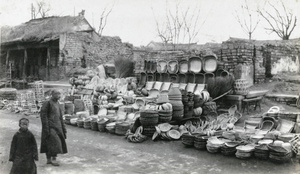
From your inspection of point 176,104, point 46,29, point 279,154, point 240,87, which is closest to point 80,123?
point 176,104

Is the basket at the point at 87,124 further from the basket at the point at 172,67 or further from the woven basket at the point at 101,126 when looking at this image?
the basket at the point at 172,67

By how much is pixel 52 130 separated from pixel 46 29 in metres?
16.0

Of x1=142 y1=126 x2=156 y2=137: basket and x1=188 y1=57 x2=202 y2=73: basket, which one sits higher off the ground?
x1=188 y1=57 x2=202 y2=73: basket

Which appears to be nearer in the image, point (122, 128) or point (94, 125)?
point (122, 128)

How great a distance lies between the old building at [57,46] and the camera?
18453 mm

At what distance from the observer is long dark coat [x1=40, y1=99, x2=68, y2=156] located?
212 inches

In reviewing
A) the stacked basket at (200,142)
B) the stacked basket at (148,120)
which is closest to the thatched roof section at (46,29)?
the stacked basket at (148,120)

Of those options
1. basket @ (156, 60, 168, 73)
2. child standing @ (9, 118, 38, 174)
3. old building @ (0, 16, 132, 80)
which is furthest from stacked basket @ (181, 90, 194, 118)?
old building @ (0, 16, 132, 80)

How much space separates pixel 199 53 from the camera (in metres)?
13.1

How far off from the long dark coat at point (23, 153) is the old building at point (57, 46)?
557 inches

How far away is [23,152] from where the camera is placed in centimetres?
439

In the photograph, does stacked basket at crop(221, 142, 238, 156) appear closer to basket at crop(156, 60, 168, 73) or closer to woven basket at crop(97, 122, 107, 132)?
woven basket at crop(97, 122, 107, 132)

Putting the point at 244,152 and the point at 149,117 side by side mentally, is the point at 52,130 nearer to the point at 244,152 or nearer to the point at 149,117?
the point at 149,117

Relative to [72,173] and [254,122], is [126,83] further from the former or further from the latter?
[72,173]
